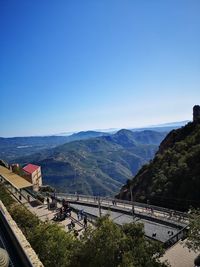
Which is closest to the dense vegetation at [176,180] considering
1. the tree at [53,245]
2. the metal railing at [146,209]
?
the metal railing at [146,209]

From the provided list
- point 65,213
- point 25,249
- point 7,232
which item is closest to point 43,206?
point 65,213

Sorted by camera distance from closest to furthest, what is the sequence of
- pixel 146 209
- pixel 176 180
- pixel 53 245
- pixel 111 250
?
pixel 111 250 → pixel 53 245 → pixel 146 209 → pixel 176 180

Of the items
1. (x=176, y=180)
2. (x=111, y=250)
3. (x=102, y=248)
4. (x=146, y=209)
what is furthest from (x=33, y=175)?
(x=111, y=250)

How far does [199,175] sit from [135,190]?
24.9 m

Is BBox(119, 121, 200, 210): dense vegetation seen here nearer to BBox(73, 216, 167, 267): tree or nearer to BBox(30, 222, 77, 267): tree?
BBox(30, 222, 77, 267): tree

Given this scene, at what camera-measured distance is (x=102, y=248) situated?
55.8 ft

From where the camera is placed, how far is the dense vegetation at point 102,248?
16734 millimetres

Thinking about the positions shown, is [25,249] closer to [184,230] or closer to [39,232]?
[39,232]

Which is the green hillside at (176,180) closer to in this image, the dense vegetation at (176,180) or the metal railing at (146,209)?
the dense vegetation at (176,180)

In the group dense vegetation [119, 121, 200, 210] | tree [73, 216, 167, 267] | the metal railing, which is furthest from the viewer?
dense vegetation [119, 121, 200, 210]

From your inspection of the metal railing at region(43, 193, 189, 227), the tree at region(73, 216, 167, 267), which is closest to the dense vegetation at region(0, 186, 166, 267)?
the tree at region(73, 216, 167, 267)

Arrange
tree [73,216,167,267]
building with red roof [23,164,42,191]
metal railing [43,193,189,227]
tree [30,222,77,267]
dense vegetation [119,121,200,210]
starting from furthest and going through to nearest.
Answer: building with red roof [23,164,42,191] < dense vegetation [119,121,200,210] < metal railing [43,193,189,227] < tree [30,222,77,267] < tree [73,216,167,267]

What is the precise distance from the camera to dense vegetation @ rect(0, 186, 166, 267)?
1673 cm

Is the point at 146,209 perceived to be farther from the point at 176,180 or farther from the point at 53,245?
the point at 53,245
